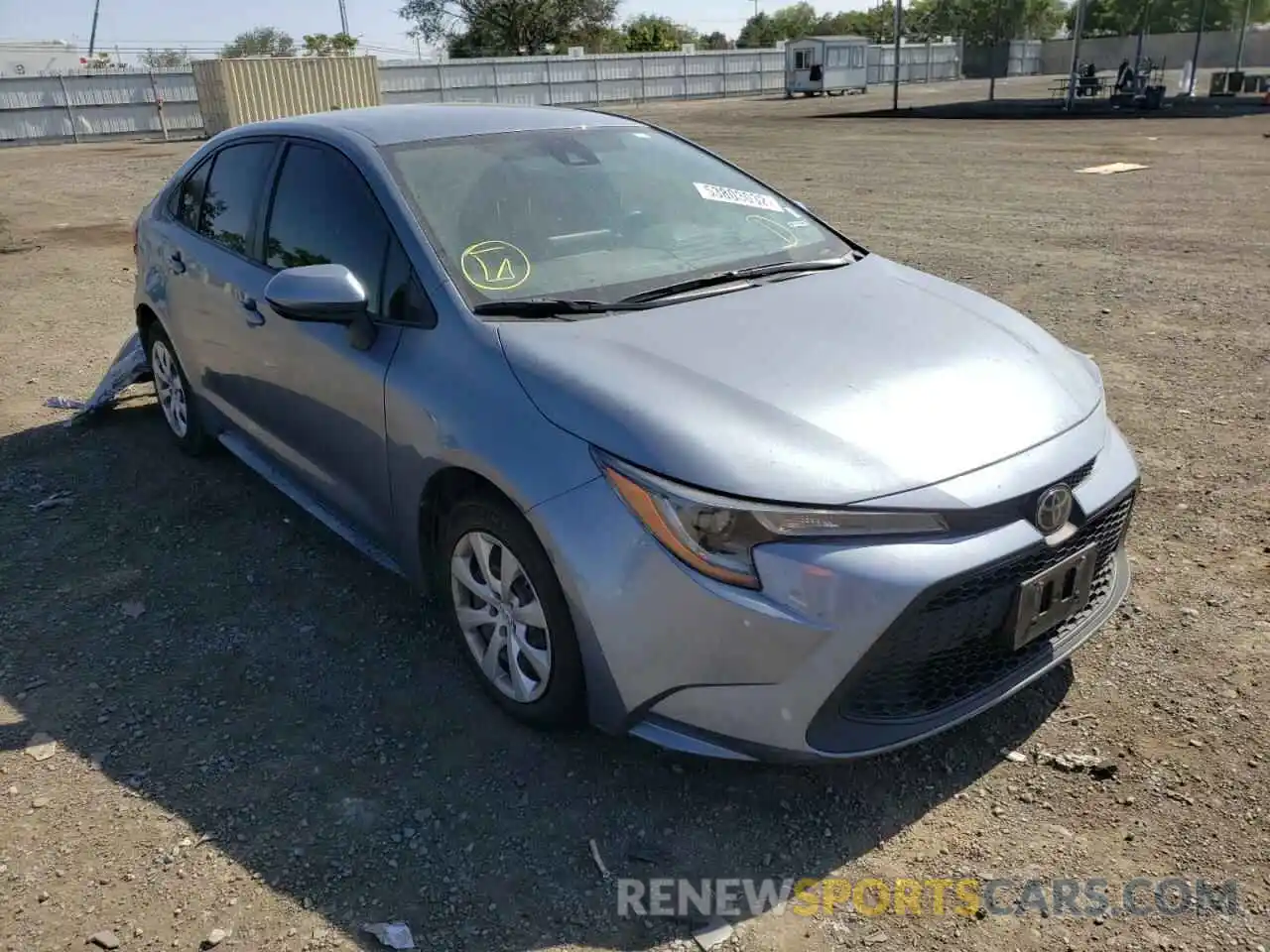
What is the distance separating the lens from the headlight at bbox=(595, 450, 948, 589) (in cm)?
233

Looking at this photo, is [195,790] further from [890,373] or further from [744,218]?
[744,218]

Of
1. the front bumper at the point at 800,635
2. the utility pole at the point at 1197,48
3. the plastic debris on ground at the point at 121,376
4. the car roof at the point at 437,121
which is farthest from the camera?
the utility pole at the point at 1197,48

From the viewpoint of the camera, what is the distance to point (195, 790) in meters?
2.85

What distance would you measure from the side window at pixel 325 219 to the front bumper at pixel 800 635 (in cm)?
127

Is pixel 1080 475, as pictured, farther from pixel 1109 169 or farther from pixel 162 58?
pixel 162 58

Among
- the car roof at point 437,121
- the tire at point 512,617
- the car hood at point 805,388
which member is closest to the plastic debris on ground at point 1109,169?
the car roof at point 437,121

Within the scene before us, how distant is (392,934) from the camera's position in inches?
A: 92.6

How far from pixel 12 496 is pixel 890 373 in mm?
4223

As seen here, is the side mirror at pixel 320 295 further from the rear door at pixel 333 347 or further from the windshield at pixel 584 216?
the windshield at pixel 584 216

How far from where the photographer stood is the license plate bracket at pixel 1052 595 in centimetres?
249

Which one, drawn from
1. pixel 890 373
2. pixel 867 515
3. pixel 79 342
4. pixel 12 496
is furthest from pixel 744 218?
pixel 79 342

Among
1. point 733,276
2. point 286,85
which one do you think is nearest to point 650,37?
point 286,85

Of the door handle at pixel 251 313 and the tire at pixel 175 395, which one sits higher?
the door handle at pixel 251 313

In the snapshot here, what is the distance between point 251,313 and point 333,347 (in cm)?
76
